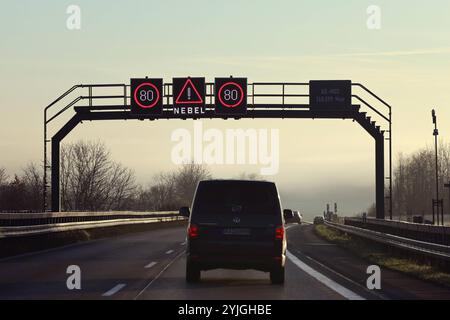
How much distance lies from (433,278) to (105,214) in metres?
28.1

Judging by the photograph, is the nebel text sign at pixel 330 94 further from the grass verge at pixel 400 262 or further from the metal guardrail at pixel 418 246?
the metal guardrail at pixel 418 246

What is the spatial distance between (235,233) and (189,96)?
25.9 m

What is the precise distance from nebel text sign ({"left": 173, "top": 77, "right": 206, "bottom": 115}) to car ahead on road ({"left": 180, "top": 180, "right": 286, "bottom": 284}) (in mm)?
25096

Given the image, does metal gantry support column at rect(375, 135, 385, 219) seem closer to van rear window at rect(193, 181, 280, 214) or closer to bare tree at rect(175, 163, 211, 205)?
van rear window at rect(193, 181, 280, 214)

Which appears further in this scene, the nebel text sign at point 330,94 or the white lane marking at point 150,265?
the nebel text sign at point 330,94

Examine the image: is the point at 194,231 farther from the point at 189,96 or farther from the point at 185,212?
the point at 189,96

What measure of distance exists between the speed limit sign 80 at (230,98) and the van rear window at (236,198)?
81.5ft

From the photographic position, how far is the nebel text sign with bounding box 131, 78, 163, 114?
41.4m

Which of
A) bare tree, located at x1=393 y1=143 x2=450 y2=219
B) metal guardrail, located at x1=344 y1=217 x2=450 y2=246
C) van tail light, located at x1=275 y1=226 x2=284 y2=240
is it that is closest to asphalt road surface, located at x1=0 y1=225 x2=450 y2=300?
van tail light, located at x1=275 y1=226 x2=284 y2=240

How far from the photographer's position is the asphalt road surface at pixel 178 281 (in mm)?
14195

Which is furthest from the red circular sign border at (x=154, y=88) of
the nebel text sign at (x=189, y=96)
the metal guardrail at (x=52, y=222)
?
the metal guardrail at (x=52, y=222)

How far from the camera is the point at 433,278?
18031 millimetres
